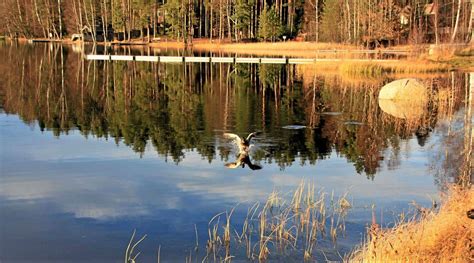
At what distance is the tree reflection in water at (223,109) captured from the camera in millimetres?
16938

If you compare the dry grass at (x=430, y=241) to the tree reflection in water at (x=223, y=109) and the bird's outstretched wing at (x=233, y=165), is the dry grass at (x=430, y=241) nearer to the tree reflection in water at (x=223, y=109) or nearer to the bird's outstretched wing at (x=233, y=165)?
the tree reflection in water at (x=223, y=109)

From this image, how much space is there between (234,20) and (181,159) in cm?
7000

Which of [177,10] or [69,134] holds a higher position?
[177,10]

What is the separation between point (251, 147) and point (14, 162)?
6157 millimetres

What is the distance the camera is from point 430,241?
309 inches

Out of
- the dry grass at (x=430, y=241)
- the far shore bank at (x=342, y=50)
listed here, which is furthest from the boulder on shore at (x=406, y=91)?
the dry grass at (x=430, y=241)

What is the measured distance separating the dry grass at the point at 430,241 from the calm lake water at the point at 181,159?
1073 millimetres

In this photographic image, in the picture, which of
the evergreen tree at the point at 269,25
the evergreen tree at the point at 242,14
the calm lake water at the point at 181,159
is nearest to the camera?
the calm lake water at the point at 181,159

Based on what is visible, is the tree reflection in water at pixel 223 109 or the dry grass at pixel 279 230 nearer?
A: the dry grass at pixel 279 230

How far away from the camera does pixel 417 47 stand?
4481 centimetres

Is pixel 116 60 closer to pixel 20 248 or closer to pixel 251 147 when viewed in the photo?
pixel 251 147

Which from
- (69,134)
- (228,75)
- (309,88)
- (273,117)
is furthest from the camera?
(228,75)

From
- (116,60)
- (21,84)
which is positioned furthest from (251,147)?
(116,60)

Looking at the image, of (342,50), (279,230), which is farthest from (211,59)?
(279,230)
